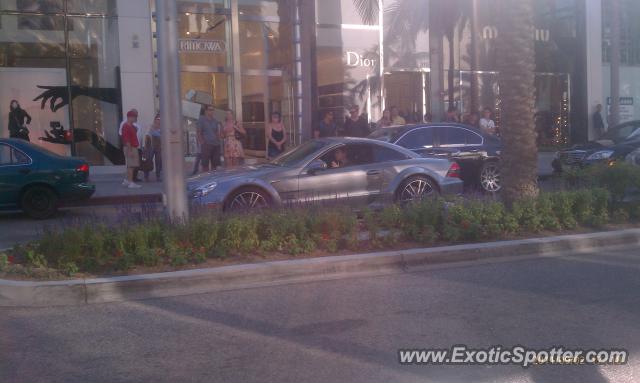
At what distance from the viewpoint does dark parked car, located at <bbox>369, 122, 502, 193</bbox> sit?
49.5ft

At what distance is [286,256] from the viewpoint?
863cm

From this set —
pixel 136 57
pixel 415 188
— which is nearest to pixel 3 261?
pixel 415 188

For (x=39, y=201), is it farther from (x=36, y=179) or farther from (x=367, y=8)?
(x=367, y=8)

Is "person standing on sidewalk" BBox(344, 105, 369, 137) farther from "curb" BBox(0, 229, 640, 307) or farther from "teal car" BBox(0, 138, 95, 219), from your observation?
"curb" BBox(0, 229, 640, 307)

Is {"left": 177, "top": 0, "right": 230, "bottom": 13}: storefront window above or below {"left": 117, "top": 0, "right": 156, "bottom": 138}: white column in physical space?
above

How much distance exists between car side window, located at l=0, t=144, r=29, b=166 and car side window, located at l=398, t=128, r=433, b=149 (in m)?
7.23

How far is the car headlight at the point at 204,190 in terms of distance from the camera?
35.6 ft

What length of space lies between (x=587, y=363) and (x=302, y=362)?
7.10 ft

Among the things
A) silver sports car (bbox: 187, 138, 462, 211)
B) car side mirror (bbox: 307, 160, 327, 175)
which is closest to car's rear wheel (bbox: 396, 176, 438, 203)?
silver sports car (bbox: 187, 138, 462, 211)

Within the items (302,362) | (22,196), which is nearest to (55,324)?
(302,362)

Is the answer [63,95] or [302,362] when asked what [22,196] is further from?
[302,362]

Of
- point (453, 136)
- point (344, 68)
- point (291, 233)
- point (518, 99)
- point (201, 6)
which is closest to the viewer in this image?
point (291, 233)

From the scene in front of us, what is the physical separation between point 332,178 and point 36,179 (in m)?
5.69

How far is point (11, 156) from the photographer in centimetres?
1333
